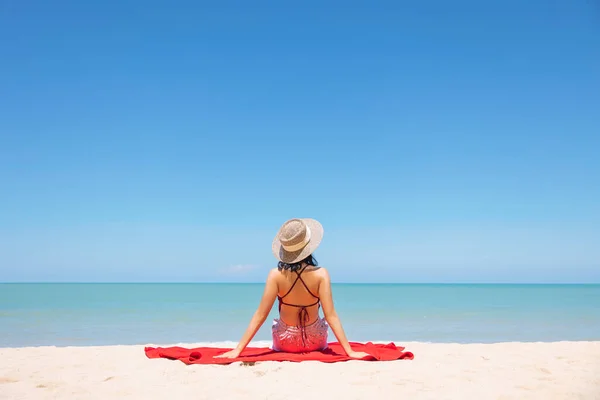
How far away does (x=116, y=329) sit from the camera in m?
12.7

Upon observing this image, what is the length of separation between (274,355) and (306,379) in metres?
0.85

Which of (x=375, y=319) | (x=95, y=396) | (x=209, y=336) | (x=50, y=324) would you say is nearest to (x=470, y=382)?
(x=95, y=396)

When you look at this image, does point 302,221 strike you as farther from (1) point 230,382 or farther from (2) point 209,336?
(2) point 209,336

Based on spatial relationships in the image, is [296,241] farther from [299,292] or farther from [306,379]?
[306,379]

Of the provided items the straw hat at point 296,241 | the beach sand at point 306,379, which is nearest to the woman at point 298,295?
the straw hat at point 296,241

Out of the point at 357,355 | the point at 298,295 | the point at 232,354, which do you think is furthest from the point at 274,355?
the point at 357,355

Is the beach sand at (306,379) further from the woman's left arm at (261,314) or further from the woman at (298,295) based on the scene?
the woman at (298,295)

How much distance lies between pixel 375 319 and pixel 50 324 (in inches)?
362

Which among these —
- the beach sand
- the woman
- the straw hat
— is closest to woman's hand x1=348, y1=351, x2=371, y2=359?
Result: the woman

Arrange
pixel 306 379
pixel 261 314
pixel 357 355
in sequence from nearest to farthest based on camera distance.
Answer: pixel 306 379 → pixel 261 314 → pixel 357 355

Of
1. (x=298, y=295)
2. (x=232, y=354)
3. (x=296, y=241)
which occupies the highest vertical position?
(x=296, y=241)

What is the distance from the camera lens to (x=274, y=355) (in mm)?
5059

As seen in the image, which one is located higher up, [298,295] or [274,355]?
[298,295]

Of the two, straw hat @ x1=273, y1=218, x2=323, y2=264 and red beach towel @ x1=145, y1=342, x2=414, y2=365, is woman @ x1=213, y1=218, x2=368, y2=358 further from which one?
red beach towel @ x1=145, y1=342, x2=414, y2=365
